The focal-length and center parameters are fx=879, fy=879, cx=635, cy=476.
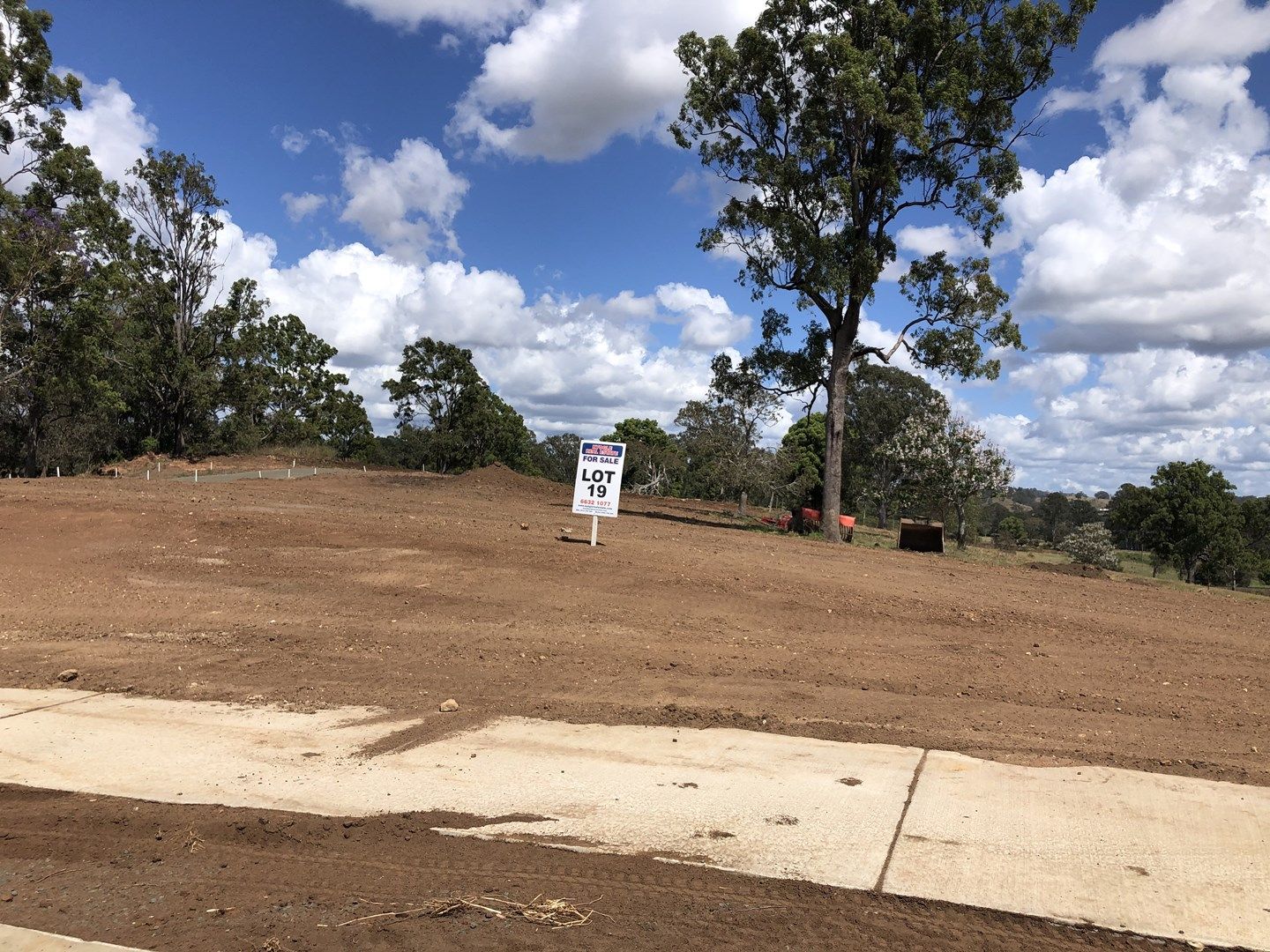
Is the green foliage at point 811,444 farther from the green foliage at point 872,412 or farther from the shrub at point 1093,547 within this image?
the shrub at point 1093,547

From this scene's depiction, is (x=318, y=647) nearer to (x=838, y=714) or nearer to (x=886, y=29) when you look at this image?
(x=838, y=714)

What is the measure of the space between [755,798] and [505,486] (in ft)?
86.9

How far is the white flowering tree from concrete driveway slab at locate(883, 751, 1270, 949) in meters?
35.7

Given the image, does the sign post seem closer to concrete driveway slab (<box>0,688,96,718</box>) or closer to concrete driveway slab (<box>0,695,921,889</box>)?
concrete driveway slab (<box>0,695,921,889</box>)

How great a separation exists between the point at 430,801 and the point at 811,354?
68.7 feet

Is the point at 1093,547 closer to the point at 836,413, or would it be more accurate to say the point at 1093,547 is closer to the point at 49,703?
the point at 836,413

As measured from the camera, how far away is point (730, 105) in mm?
22844

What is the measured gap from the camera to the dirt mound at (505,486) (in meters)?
28.0

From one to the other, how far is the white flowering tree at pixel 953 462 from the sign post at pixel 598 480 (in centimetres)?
2868

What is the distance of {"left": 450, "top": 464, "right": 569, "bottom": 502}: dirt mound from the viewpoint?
Answer: 27969mm

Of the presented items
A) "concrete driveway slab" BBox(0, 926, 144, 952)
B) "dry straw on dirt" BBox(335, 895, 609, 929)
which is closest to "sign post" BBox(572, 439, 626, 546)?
"dry straw on dirt" BBox(335, 895, 609, 929)

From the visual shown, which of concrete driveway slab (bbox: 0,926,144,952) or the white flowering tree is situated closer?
concrete driveway slab (bbox: 0,926,144,952)

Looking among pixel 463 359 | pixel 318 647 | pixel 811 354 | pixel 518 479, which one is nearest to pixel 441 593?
pixel 318 647

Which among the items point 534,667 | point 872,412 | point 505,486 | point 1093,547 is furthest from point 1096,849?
point 872,412
